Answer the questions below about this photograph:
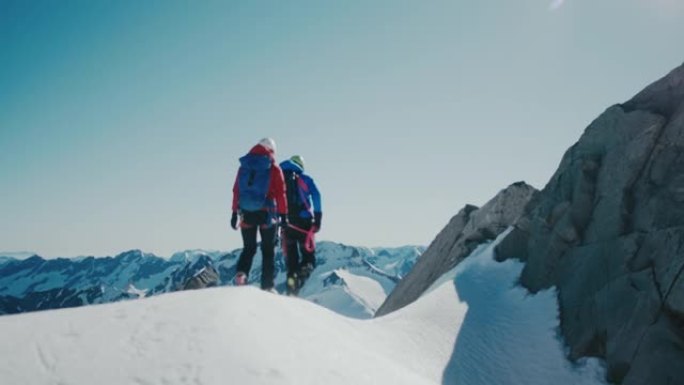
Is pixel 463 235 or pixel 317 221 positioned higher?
pixel 317 221

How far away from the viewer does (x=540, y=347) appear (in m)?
13.9

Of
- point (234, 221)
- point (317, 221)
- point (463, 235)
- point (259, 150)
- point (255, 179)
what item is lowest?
point (463, 235)

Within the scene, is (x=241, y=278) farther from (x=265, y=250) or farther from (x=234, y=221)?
(x=234, y=221)

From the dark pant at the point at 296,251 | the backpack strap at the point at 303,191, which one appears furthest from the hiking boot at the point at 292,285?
the backpack strap at the point at 303,191

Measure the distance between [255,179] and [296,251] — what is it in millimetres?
3661

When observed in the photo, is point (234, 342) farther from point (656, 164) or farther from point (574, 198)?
point (574, 198)

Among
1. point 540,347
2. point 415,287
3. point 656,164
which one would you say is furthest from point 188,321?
point 415,287

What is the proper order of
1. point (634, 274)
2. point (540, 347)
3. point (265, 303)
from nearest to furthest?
point (265, 303) → point (634, 274) → point (540, 347)

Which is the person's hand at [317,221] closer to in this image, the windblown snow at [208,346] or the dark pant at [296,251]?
the dark pant at [296,251]

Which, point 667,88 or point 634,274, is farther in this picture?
point 667,88

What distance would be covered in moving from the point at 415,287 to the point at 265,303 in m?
21.4

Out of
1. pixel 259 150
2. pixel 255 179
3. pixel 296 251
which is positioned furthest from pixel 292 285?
pixel 259 150

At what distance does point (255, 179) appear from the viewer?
37.7 feet

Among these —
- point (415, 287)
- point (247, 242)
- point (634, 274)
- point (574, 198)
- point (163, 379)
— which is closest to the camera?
point (163, 379)
